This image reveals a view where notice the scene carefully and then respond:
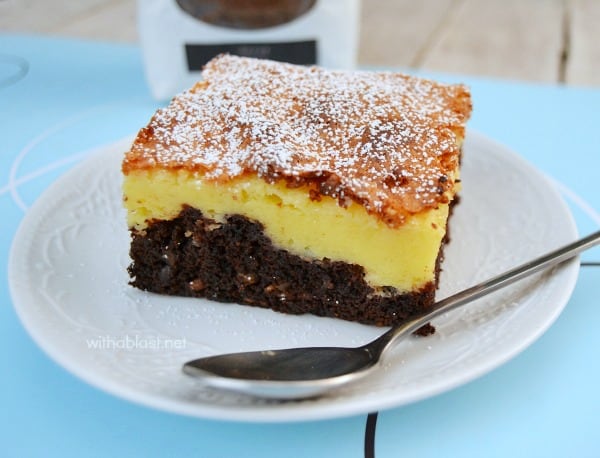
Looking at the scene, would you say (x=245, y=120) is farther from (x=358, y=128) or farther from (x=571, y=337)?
(x=571, y=337)

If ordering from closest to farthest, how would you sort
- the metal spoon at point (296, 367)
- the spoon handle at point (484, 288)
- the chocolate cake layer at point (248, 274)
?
the metal spoon at point (296, 367)
the spoon handle at point (484, 288)
the chocolate cake layer at point (248, 274)

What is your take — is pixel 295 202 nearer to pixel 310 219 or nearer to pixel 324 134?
pixel 310 219

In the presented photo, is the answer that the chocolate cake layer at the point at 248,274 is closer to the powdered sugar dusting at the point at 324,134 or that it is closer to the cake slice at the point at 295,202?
the cake slice at the point at 295,202

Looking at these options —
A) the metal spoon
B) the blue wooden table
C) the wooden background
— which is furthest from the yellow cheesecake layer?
the wooden background

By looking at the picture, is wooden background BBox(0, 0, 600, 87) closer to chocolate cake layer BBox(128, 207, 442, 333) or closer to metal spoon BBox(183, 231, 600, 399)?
chocolate cake layer BBox(128, 207, 442, 333)

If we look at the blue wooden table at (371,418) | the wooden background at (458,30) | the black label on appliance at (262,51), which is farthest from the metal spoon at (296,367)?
the wooden background at (458,30)
